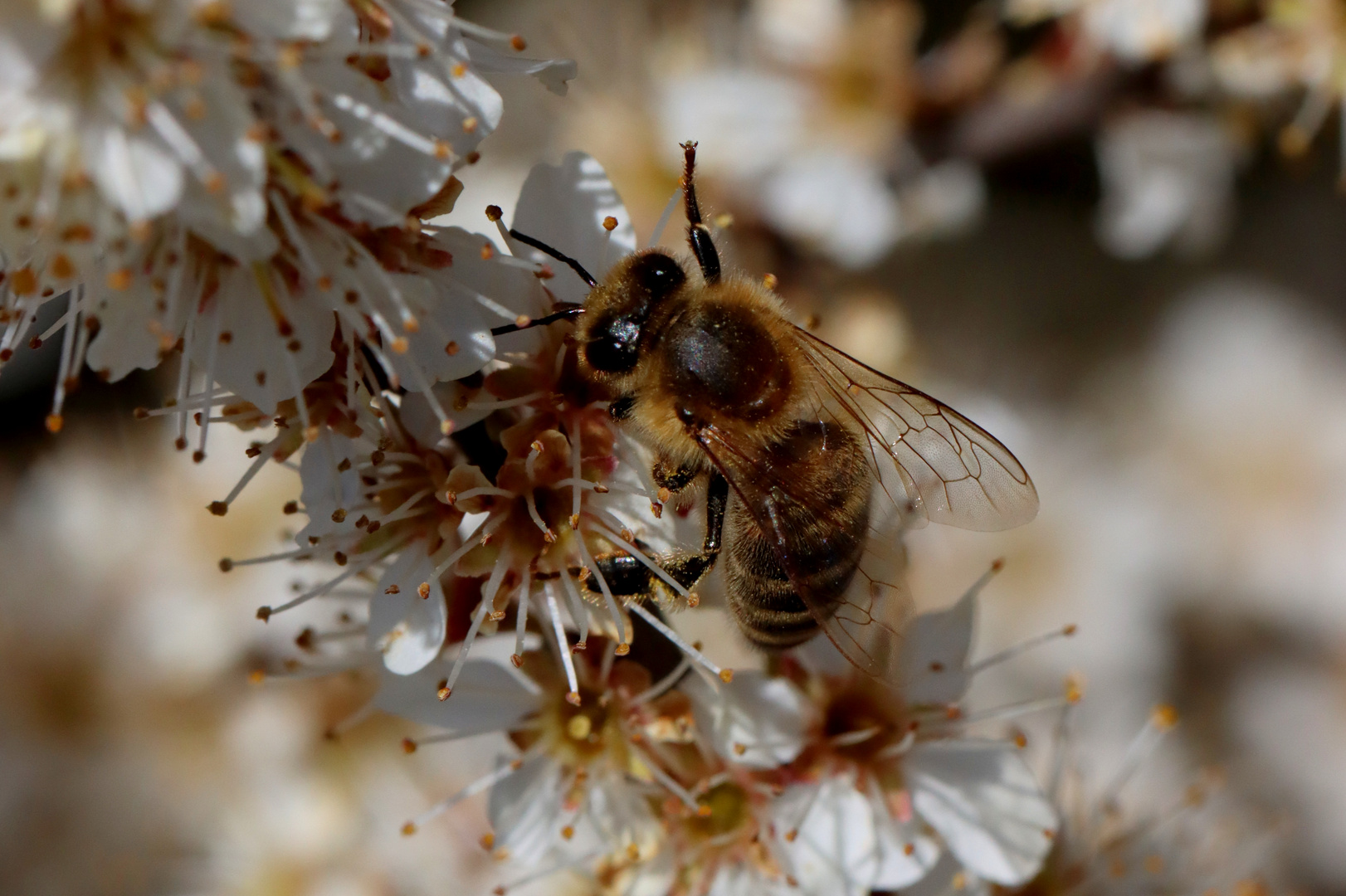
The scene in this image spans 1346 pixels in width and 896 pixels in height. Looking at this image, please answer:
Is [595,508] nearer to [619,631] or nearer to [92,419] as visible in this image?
[619,631]

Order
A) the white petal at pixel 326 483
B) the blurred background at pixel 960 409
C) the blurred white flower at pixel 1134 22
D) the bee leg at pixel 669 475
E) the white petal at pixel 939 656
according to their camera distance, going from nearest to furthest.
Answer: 1. the white petal at pixel 326 483
2. the bee leg at pixel 669 475
3. the white petal at pixel 939 656
4. the blurred white flower at pixel 1134 22
5. the blurred background at pixel 960 409

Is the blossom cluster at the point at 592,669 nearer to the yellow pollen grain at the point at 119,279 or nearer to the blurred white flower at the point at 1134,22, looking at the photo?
the yellow pollen grain at the point at 119,279

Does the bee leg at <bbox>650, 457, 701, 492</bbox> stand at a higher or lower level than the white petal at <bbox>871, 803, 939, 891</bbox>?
higher

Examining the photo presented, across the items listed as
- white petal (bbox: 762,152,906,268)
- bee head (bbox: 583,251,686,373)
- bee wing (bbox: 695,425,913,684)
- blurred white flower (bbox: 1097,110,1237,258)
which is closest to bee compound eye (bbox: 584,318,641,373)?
bee head (bbox: 583,251,686,373)

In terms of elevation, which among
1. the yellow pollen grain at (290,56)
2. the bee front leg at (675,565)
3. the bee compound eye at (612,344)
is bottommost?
the bee front leg at (675,565)

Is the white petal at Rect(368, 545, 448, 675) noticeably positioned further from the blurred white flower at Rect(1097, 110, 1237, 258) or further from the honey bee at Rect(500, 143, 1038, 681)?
the blurred white flower at Rect(1097, 110, 1237, 258)

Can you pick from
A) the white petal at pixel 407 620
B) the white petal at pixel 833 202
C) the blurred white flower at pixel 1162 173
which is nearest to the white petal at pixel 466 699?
the white petal at pixel 407 620

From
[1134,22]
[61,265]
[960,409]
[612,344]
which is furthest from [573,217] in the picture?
[1134,22]

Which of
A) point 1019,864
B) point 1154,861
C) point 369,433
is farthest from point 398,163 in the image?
point 1154,861
